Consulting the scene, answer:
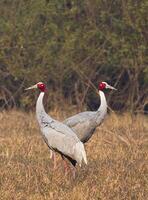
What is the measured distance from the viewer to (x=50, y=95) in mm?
17688

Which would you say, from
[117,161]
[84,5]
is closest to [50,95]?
[84,5]

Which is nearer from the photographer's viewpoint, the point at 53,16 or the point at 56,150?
the point at 56,150

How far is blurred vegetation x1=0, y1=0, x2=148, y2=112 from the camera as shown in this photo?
16469mm

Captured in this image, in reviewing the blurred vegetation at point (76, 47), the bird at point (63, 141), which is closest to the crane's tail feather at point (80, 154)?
the bird at point (63, 141)

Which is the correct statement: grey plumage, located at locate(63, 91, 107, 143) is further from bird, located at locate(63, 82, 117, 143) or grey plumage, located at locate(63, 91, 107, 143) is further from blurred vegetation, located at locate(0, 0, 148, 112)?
blurred vegetation, located at locate(0, 0, 148, 112)

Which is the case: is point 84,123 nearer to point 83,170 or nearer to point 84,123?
point 84,123

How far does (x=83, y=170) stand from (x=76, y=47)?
8393 millimetres

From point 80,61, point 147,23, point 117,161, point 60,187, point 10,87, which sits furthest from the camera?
point 10,87

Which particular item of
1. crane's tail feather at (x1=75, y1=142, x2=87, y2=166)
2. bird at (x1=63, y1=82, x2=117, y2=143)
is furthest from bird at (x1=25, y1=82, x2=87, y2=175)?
bird at (x1=63, y1=82, x2=117, y2=143)

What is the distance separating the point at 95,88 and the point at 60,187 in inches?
383

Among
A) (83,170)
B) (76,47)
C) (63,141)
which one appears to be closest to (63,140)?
(63,141)

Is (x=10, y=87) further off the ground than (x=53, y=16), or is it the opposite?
(x=53, y=16)

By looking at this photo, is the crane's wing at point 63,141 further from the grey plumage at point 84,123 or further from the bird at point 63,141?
the grey plumage at point 84,123

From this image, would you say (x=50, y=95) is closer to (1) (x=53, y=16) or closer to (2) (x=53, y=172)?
(1) (x=53, y=16)
